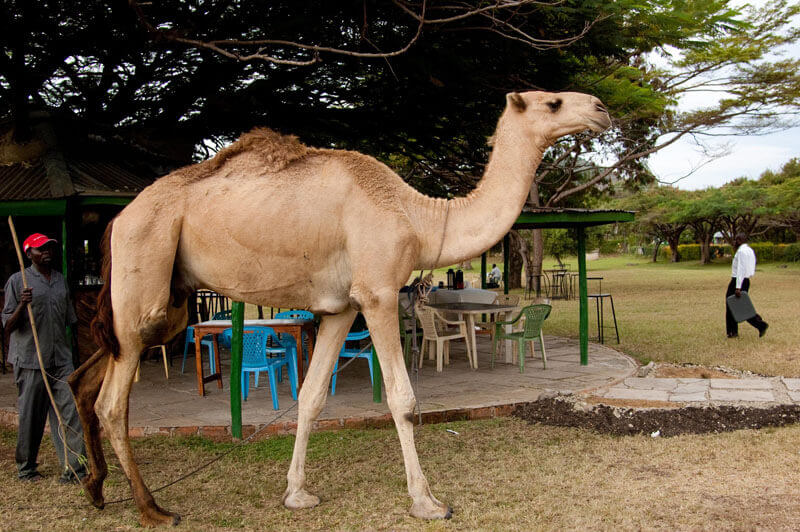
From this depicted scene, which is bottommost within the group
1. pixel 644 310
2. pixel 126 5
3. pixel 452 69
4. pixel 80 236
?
pixel 644 310

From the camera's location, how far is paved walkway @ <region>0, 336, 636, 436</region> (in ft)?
25.5

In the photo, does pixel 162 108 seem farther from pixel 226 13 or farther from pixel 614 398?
pixel 614 398

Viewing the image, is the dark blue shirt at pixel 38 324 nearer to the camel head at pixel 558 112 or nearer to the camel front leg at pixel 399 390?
the camel front leg at pixel 399 390

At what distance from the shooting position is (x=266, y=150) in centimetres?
507

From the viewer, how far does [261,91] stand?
11797mm

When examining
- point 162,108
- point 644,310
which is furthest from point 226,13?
point 644,310

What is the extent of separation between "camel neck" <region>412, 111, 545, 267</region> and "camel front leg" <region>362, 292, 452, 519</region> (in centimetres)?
59

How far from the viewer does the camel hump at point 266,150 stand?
5.01 meters

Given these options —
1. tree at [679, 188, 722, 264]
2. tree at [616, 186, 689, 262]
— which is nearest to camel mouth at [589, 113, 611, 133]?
tree at [616, 186, 689, 262]

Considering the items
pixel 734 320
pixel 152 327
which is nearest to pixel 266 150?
pixel 152 327

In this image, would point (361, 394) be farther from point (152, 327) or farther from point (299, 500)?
point (152, 327)

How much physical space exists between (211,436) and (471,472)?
3.02 m

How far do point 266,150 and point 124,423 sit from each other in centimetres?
226

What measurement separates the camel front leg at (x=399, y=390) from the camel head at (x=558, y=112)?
67.1 inches
